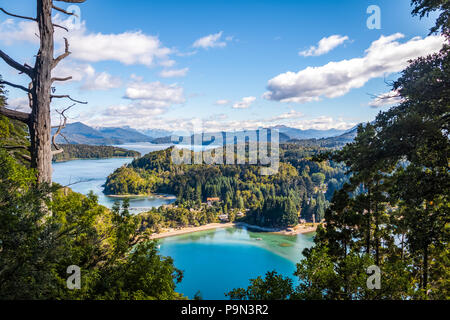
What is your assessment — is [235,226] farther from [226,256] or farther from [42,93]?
[42,93]

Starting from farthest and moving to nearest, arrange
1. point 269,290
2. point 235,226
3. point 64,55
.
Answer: point 235,226, point 269,290, point 64,55

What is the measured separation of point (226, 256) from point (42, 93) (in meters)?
42.9

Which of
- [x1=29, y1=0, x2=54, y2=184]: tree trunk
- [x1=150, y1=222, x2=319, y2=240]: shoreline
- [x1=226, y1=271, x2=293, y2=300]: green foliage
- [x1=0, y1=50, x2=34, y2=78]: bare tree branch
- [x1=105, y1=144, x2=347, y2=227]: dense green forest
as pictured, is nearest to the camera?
[x1=0, y1=50, x2=34, y2=78]: bare tree branch

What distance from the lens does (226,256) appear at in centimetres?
4284

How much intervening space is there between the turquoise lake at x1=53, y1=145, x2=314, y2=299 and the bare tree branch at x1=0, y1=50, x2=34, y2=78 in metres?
26.3

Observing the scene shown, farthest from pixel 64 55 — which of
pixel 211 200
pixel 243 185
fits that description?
pixel 243 185

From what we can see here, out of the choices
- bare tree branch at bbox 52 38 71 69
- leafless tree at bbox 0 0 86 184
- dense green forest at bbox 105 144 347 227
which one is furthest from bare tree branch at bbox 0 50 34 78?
dense green forest at bbox 105 144 347 227

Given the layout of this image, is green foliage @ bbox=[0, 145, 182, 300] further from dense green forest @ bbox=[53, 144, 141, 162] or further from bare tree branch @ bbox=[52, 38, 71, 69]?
dense green forest @ bbox=[53, 144, 141, 162]

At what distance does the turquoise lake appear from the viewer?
107 ft

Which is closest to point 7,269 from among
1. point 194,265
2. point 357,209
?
point 357,209

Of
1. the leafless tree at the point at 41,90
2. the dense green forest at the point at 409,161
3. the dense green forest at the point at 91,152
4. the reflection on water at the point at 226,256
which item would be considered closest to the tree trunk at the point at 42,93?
the leafless tree at the point at 41,90

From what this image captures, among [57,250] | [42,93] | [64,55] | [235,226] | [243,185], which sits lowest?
[235,226]
